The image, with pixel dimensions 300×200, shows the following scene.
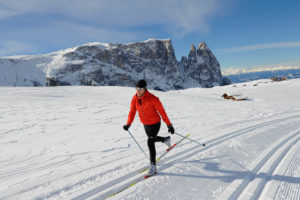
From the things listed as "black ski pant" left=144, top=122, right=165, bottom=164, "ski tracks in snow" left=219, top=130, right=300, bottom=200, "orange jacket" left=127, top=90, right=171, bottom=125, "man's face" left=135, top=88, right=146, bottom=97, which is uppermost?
"man's face" left=135, top=88, right=146, bottom=97

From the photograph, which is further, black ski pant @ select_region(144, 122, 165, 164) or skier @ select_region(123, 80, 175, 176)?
black ski pant @ select_region(144, 122, 165, 164)

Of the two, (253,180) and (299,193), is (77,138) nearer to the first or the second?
(253,180)

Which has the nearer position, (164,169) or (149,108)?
(149,108)

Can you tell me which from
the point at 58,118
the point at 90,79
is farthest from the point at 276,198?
the point at 90,79

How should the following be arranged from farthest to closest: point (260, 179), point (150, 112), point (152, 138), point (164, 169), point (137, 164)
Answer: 1. point (137, 164)
2. point (164, 169)
3. point (152, 138)
4. point (150, 112)
5. point (260, 179)

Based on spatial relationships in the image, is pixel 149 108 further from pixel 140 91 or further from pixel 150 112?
pixel 140 91

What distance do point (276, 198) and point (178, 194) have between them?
1.84m

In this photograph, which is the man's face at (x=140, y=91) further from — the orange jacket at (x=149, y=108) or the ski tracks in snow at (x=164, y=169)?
the ski tracks in snow at (x=164, y=169)

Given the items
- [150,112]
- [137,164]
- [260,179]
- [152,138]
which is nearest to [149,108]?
[150,112]

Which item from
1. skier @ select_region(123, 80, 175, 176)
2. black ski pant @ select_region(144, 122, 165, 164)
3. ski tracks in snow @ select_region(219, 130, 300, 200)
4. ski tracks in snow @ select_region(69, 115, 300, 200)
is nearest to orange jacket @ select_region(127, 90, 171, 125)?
skier @ select_region(123, 80, 175, 176)

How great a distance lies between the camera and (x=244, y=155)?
16.4 feet

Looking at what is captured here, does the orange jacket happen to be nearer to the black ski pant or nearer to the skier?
the skier

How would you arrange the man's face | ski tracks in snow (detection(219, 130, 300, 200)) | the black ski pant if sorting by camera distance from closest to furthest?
ski tracks in snow (detection(219, 130, 300, 200)) → the man's face → the black ski pant

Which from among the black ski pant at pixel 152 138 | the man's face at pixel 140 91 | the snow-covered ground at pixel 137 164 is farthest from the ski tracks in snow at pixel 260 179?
the man's face at pixel 140 91
